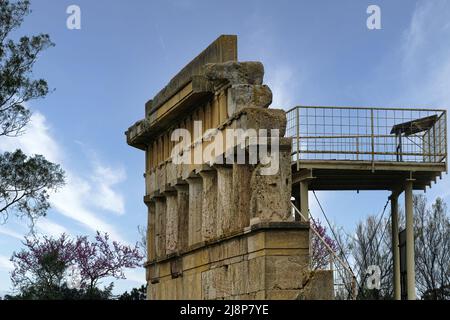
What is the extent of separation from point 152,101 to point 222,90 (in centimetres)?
532

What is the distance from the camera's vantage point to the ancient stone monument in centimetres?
1742

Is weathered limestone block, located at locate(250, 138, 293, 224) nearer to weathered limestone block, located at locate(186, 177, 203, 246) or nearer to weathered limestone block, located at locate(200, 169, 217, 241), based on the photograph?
weathered limestone block, located at locate(200, 169, 217, 241)

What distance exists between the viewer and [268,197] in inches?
713

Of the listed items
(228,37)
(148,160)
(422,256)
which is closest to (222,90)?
(228,37)

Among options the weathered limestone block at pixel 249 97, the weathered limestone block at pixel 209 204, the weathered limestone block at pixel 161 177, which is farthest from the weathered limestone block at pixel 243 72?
the weathered limestone block at pixel 161 177

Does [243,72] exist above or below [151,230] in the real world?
above

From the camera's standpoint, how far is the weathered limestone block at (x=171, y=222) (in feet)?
75.4

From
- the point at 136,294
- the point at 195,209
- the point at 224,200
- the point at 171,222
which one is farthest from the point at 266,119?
the point at 136,294

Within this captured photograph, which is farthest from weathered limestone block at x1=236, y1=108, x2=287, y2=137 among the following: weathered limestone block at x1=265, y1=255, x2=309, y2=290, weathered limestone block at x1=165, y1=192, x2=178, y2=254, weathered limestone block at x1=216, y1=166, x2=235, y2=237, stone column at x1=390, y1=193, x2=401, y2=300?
stone column at x1=390, y1=193, x2=401, y2=300

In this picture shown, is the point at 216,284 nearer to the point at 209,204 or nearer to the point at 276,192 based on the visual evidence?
the point at 209,204

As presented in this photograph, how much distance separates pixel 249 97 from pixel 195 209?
3.67m

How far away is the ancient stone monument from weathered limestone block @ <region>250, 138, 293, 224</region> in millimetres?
19

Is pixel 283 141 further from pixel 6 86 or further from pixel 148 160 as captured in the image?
pixel 6 86

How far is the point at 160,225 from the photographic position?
2478cm
